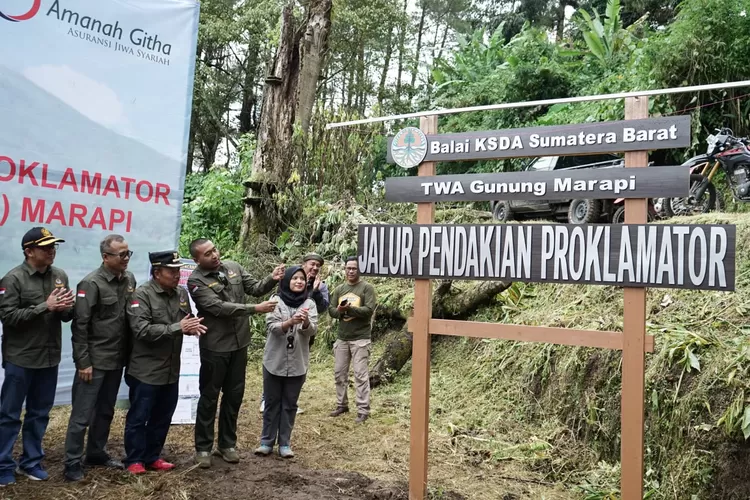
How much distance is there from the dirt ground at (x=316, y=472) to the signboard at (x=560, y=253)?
157 cm

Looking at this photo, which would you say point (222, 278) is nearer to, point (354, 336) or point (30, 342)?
point (30, 342)

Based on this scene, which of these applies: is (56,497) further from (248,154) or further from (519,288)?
(248,154)

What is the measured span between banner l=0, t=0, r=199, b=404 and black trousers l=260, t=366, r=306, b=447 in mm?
1579

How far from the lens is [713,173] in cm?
809

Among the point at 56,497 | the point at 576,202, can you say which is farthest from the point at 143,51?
the point at 576,202

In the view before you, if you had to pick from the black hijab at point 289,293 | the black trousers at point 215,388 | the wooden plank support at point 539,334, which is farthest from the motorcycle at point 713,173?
the black trousers at point 215,388

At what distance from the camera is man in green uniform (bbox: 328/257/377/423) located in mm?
6656

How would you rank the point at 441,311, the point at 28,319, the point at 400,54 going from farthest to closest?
the point at 400,54
the point at 441,311
the point at 28,319

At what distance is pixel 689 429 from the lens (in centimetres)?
479

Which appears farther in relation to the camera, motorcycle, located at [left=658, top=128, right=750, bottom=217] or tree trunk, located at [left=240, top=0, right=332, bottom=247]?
tree trunk, located at [left=240, top=0, right=332, bottom=247]

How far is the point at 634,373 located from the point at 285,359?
269 cm

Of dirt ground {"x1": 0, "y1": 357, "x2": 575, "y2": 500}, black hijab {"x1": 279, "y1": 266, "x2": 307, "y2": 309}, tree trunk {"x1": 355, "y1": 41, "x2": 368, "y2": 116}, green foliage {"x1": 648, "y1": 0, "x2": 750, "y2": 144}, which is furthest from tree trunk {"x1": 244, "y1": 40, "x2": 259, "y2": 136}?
black hijab {"x1": 279, "y1": 266, "x2": 307, "y2": 309}

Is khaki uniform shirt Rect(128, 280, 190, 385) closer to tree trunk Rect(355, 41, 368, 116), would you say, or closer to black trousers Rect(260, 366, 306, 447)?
black trousers Rect(260, 366, 306, 447)

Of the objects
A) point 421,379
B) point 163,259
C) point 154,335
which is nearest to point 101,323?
point 154,335
